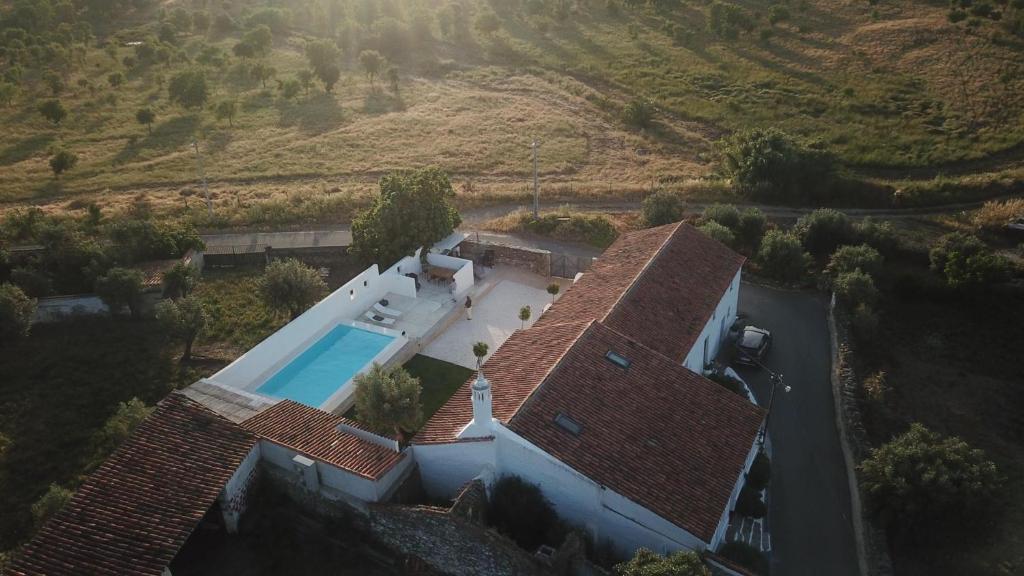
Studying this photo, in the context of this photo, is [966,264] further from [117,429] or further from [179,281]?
[179,281]

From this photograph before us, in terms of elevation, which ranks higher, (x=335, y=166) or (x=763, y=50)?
(x=763, y=50)

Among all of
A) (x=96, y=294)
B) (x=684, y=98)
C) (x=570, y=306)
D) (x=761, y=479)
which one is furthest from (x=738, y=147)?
(x=96, y=294)

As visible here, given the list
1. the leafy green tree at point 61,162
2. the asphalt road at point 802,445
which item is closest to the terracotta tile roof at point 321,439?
the asphalt road at point 802,445

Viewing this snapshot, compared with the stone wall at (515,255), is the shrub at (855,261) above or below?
above

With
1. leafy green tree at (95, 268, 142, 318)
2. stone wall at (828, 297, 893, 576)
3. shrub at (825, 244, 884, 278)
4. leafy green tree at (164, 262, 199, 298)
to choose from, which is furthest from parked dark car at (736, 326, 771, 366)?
leafy green tree at (95, 268, 142, 318)

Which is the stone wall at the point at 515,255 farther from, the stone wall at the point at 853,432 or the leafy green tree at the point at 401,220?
the stone wall at the point at 853,432

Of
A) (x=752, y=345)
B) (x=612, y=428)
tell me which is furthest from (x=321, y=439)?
(x=752, y=345)

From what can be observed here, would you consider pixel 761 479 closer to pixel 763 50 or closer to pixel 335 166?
pixel 335 166
